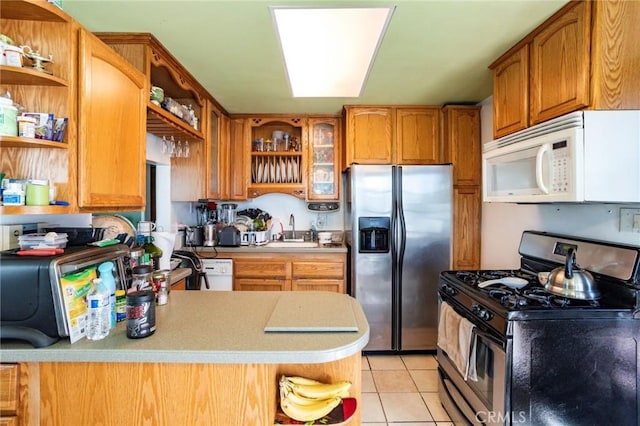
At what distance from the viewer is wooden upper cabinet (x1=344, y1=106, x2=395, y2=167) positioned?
2932mm

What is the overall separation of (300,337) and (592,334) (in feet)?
4.21

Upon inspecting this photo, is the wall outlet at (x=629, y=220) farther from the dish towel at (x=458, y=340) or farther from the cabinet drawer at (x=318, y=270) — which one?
the cabinet drawer at (x=318, y=270)

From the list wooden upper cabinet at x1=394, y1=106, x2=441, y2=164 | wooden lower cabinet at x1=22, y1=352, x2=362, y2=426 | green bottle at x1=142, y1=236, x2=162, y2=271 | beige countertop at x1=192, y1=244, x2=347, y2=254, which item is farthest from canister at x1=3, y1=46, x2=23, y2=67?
wooden upper cabinet at x1=394, y1=106, x2=441, y2=164

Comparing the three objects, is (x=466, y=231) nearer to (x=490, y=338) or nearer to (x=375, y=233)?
(x=375, y=233)

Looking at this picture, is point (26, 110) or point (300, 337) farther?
point (26, 110)

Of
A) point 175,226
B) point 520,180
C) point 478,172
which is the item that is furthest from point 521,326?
point 175,226

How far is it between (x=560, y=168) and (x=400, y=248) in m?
1.51

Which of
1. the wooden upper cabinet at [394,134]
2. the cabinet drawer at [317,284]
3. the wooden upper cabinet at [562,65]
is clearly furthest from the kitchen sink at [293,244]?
the wooden upper cabinet at [562,65]

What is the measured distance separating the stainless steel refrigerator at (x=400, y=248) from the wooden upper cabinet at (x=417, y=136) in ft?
0.64

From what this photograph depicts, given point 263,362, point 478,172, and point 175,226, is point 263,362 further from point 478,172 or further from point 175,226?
point 478,172

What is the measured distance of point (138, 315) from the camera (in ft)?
3.43

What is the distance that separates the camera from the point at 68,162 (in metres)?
1.19

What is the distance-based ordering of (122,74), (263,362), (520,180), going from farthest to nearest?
1. (520,180)
2. (122,74)
3. (263,362)

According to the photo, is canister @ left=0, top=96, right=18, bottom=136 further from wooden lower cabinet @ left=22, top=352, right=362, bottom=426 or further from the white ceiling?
wooden lower cabinet @ left=22, top=352, right=362, bottom=426
